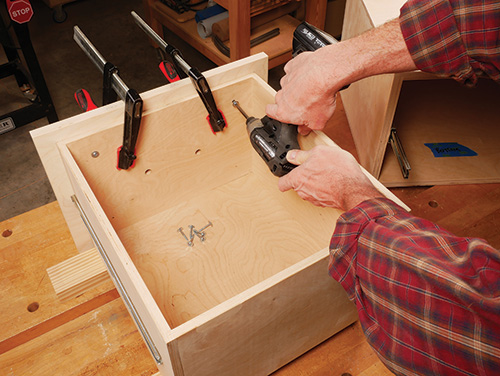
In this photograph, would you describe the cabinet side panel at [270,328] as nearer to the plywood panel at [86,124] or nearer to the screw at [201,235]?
the screw at [201,235]

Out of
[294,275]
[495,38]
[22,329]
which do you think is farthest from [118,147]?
[495,38]

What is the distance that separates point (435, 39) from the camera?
0.73 metres

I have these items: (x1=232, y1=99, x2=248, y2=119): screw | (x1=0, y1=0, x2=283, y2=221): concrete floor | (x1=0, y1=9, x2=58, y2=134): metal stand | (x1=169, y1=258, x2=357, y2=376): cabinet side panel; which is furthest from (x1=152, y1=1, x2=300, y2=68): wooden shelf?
(x1=169, y1=258, x2=357, y2=376): cabinet side panel

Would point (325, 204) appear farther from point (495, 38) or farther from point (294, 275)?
point (495, 38)

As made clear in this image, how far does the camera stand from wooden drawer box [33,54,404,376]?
68 cm

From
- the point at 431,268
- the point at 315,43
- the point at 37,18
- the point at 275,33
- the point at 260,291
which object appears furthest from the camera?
the point at 37,18

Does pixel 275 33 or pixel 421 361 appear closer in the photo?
pixel 421 361

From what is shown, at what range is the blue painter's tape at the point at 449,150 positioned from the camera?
1.20m

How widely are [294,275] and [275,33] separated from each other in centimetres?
163

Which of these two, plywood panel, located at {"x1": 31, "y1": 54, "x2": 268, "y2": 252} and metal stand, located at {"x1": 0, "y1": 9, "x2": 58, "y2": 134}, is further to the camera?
metal stand, located at {"x1": 0, "y1": 9, "x2": 58, "y2": 134}

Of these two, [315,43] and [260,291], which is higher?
[315,43]

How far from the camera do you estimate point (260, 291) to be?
630 millimetres

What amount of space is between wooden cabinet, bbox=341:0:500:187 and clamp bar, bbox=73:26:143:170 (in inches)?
21.6

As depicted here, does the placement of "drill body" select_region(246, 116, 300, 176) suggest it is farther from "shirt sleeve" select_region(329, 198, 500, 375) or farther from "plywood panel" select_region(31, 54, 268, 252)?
"shirt sleeve" select_region(329, 198, 500, 375)
